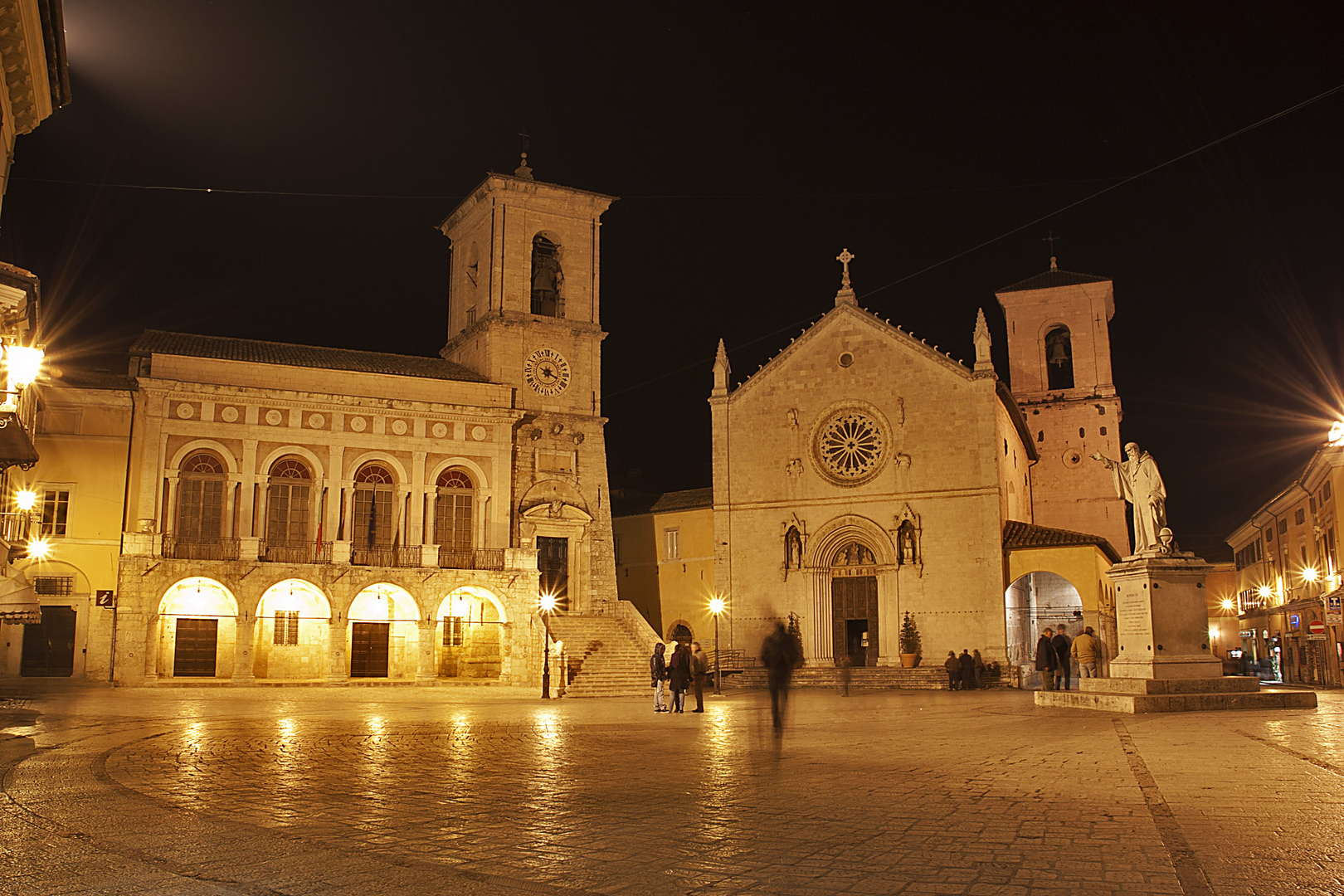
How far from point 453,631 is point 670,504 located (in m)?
10.4

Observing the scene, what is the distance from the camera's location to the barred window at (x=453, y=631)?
34.0m

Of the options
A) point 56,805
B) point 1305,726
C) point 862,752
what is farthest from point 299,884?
point 1305,726

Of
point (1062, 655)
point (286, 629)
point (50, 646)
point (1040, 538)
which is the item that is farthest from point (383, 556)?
point (1040, 538)

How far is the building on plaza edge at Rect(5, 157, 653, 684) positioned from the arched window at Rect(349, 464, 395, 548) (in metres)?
0.06

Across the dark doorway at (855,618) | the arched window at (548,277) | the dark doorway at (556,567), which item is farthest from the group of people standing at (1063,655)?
the arched window at (548,277)

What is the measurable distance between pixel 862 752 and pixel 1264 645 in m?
44.8

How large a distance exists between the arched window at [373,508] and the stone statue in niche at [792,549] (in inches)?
498

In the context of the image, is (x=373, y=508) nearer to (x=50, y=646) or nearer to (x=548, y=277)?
(x=50, y=646)

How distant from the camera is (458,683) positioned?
3250 cm

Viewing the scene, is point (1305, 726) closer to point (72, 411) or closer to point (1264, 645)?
point (72, 411)

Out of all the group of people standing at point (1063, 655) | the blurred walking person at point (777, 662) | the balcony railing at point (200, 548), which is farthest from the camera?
the balcony railing at point (200, 548)

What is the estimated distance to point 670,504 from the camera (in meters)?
41.2

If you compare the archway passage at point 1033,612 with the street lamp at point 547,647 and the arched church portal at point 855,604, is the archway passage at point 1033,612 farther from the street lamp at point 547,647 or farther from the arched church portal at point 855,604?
the street lamp at point 547,647

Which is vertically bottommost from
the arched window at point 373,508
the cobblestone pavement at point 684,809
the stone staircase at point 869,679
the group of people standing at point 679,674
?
the stone staircase at point 869,679
